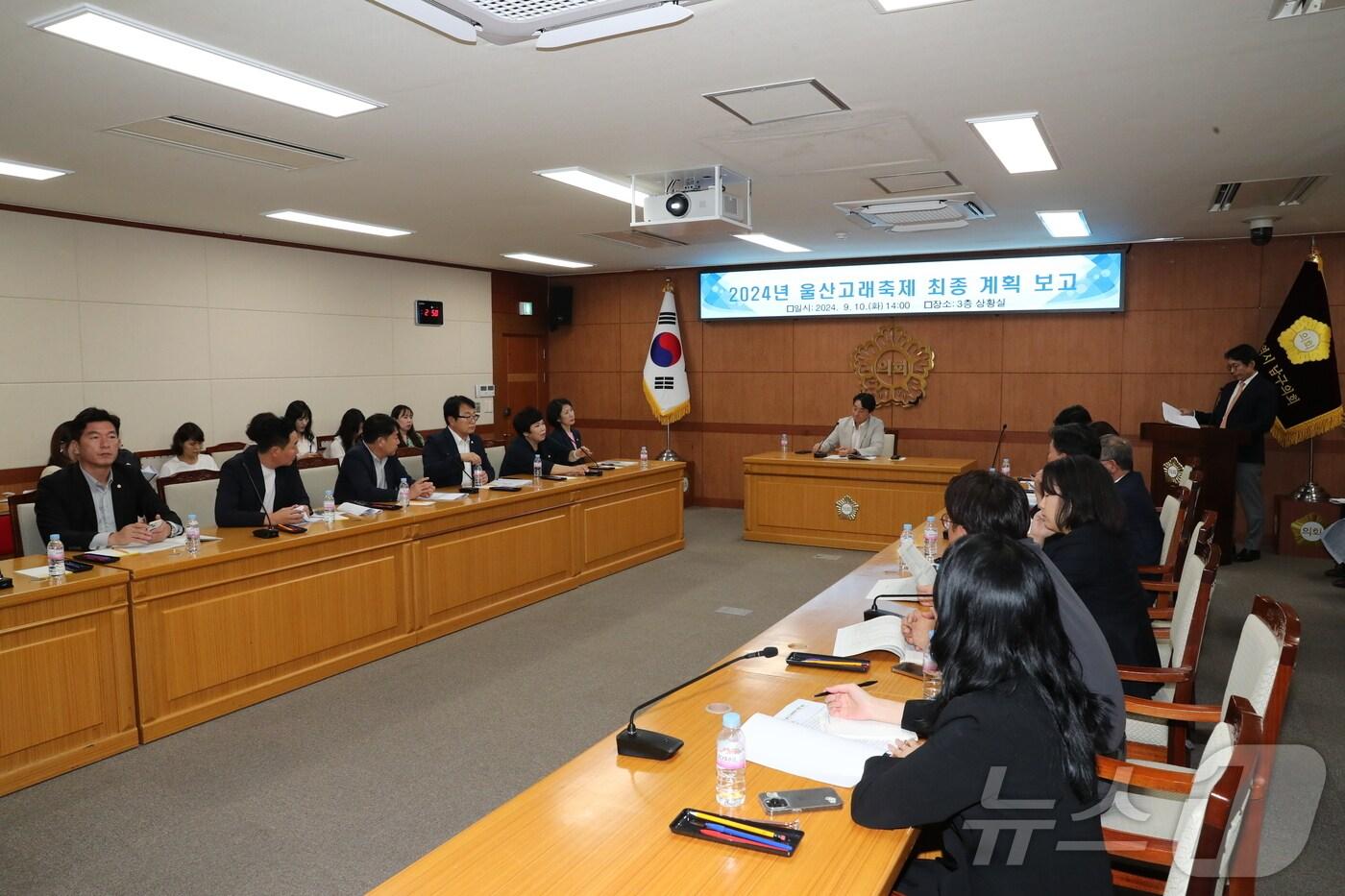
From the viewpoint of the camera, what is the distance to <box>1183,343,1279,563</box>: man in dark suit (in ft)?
24.3

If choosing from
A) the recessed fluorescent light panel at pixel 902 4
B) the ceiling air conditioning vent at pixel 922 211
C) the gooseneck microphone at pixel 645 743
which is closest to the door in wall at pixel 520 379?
the ceiling air conditioning vent at pixel 922 211

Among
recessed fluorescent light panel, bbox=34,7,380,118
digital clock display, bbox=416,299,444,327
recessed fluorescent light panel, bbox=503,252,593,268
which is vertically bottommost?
digital clock display, bbox=416,299,444,327

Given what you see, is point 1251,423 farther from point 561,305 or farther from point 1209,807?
point 561,305

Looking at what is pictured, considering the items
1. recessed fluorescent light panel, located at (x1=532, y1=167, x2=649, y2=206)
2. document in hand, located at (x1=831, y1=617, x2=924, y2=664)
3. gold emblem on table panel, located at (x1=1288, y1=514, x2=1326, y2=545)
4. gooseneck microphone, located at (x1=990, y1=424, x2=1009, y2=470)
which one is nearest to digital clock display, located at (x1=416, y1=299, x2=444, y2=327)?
recessed fluorescent light panel, located at (x1=532, y1=167, x2=649, y2=206)

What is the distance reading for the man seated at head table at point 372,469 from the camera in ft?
18.4

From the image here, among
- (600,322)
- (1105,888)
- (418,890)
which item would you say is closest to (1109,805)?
(1105,888)

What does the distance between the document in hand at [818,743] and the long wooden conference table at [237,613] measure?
9.78 ft

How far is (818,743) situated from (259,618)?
3.29 metres

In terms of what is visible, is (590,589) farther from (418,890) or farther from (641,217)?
(418,890)

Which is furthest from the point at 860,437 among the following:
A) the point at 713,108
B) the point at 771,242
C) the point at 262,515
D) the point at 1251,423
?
the point at 262,515

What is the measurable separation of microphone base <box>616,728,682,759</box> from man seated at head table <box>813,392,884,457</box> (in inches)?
257

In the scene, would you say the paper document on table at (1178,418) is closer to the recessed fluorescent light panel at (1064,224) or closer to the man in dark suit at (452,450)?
the recessed fluorescent light panel at (1064,224)

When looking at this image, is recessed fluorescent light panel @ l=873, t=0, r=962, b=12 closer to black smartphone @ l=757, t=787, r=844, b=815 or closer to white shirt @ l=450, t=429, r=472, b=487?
black smartphone @ l=757, t=787, r=844, b=815

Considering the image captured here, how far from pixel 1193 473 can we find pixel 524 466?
15.5 ft
